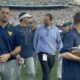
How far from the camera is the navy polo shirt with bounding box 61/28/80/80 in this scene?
6.79 meters

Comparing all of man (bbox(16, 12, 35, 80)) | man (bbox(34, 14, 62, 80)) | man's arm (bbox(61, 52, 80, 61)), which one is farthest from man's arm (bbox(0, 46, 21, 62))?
man (bbox(34, 14, 62, 80))

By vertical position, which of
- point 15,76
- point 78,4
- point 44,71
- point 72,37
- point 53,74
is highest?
point 72,37

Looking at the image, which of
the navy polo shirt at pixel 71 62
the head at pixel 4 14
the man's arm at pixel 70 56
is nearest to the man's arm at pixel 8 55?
the head at pixel 4 14

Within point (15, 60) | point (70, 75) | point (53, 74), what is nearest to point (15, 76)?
point (15, 60)

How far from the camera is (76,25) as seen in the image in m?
6.89

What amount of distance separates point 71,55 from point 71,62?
227 mm

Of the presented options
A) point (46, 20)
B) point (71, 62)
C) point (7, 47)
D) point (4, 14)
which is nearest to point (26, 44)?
point (46, 20)

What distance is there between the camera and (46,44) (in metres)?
11.0

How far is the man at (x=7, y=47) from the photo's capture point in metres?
7.82

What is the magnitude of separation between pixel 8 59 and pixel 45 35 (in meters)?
3.18

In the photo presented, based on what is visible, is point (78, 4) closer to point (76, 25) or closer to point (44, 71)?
point (44, 71)

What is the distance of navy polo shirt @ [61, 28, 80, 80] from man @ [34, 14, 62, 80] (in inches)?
148

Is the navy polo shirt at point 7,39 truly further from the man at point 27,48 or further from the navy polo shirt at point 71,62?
the man at point 27,48

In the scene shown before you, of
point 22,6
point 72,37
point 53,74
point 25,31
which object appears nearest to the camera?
point 72,37
